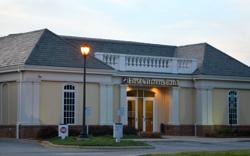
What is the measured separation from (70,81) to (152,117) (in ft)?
28.5

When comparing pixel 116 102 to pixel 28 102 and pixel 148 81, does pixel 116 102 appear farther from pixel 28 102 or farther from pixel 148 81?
pixel 28 102

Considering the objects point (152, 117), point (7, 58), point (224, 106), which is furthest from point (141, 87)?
point (7, 58)

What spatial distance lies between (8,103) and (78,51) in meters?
5.53

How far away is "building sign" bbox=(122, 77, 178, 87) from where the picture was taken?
42.6 m

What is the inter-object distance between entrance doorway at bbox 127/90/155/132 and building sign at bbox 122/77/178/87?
1.32m

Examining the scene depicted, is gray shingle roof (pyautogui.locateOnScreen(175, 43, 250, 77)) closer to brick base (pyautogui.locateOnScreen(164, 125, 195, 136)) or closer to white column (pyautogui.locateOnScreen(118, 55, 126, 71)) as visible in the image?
brick base (pyautogui.locateOnScreen(164, 125, 195, 136))

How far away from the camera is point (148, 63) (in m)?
43.8

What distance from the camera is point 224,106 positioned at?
46938 millimetres

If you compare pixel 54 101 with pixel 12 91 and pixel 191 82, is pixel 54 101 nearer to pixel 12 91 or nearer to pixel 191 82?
pixel 12 91

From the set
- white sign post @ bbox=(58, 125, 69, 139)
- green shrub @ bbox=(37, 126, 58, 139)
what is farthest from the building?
white sign post @ bbox=(58, 125, 69, 139)

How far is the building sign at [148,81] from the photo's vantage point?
42.6 m

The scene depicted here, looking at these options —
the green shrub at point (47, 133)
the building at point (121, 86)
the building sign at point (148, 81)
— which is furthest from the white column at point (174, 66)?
the green shrub at point (47, 133)

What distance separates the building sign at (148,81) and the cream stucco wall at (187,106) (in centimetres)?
128

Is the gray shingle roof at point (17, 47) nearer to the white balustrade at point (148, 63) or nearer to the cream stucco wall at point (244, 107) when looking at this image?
the white balustrade at point (148, 63)
